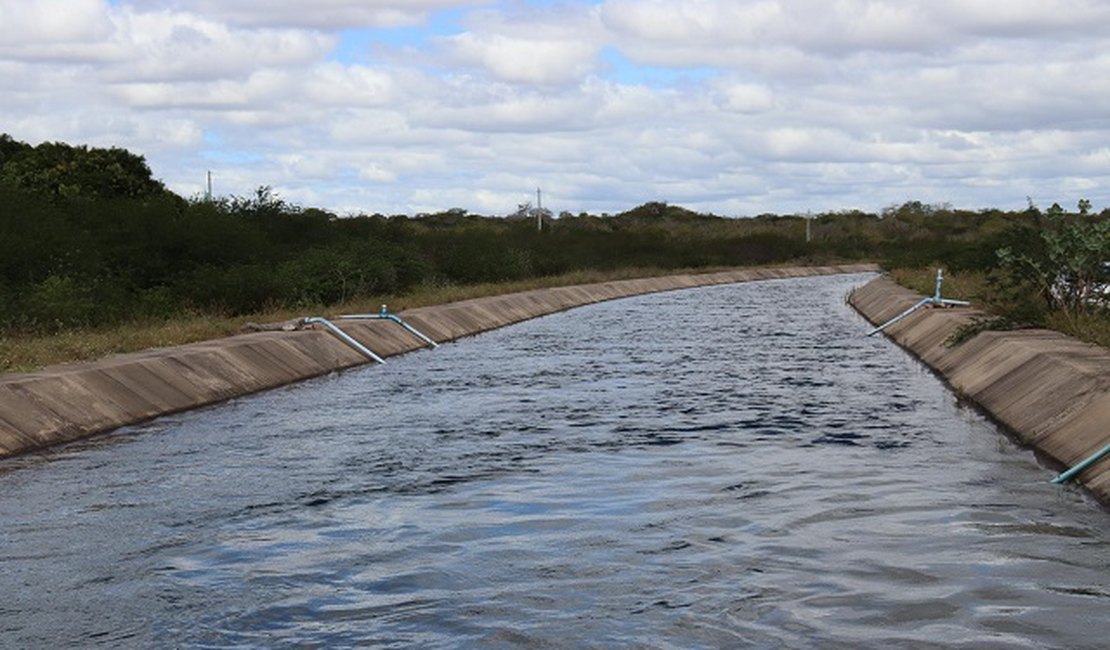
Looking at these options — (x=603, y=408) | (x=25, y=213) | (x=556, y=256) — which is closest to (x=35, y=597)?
(x=603, y=408)

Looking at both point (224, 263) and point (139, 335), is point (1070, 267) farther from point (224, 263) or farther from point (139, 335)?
point (224, 263)

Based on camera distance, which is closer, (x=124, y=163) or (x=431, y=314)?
(x=431, y=314)

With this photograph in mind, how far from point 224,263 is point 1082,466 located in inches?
1266

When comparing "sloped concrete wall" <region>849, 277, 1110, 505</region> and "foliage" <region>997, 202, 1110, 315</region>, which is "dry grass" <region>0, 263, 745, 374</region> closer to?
"sloped concrete wall" <region>849, 277, 1110, 505</region>

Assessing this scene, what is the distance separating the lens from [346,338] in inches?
1410

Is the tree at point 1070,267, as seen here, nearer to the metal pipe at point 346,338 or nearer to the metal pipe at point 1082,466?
the metal pipe at point 346,338

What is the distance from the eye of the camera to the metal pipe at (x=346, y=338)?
3525 cm

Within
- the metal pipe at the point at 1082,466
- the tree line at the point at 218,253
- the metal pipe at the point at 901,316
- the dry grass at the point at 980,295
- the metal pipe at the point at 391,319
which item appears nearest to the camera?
the metal pipe at the point at 1082,466

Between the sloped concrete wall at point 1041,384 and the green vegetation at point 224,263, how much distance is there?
1.35m

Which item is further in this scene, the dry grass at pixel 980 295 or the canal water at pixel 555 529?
the dry grass at pixel 980 295

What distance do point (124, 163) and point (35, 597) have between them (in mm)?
60599

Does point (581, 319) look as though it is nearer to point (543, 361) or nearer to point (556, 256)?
point (543, 361)

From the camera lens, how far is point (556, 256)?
82.1m

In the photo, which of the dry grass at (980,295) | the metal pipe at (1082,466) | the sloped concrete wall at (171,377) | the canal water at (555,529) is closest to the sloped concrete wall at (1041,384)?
the metal pipe at (1082,466)
